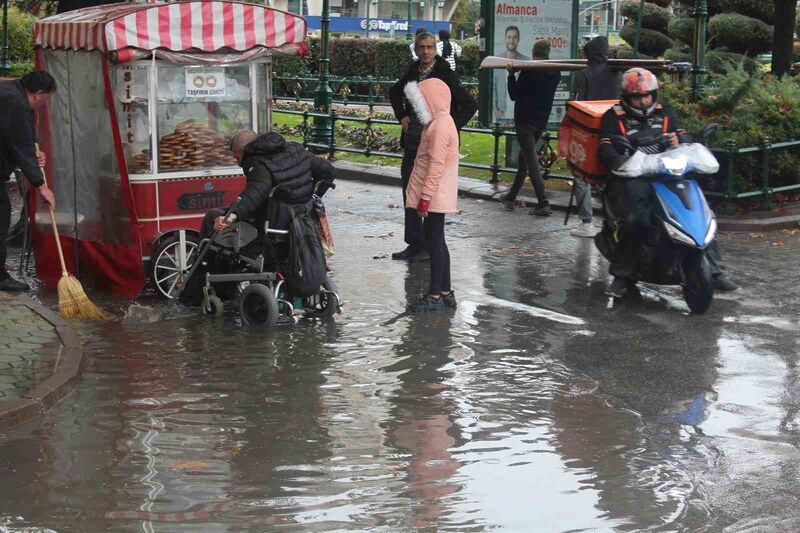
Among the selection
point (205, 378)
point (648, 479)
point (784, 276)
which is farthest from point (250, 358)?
point (784, 276)

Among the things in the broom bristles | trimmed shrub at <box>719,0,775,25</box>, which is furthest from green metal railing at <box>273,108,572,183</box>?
trimmed shrub at <box>719,0,775,25</box>

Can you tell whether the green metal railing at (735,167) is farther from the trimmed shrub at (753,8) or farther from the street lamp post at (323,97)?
the trimmed shrub at (753,8)

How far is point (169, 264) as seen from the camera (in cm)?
1018

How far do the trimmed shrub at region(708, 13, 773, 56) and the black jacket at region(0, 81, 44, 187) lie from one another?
24136mm

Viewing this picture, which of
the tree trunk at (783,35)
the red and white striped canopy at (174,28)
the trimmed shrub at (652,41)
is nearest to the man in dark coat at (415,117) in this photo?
the red and white striped canopy at (174,28)

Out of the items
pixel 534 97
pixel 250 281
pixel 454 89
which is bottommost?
pixel 250 281

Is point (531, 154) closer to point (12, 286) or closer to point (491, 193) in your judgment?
point (491, 193)

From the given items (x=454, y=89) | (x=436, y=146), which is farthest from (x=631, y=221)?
(x=454, y=89)

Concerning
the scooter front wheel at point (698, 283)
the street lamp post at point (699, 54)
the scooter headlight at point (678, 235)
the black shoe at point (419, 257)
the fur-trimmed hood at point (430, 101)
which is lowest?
the black shoe at point (419, 257)

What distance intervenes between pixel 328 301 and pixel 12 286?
286cm

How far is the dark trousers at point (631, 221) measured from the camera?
388 inches

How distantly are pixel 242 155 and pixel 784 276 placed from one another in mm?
4791

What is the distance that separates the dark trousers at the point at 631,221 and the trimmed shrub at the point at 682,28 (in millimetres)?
22942

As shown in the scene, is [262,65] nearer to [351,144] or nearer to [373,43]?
[351,144]
